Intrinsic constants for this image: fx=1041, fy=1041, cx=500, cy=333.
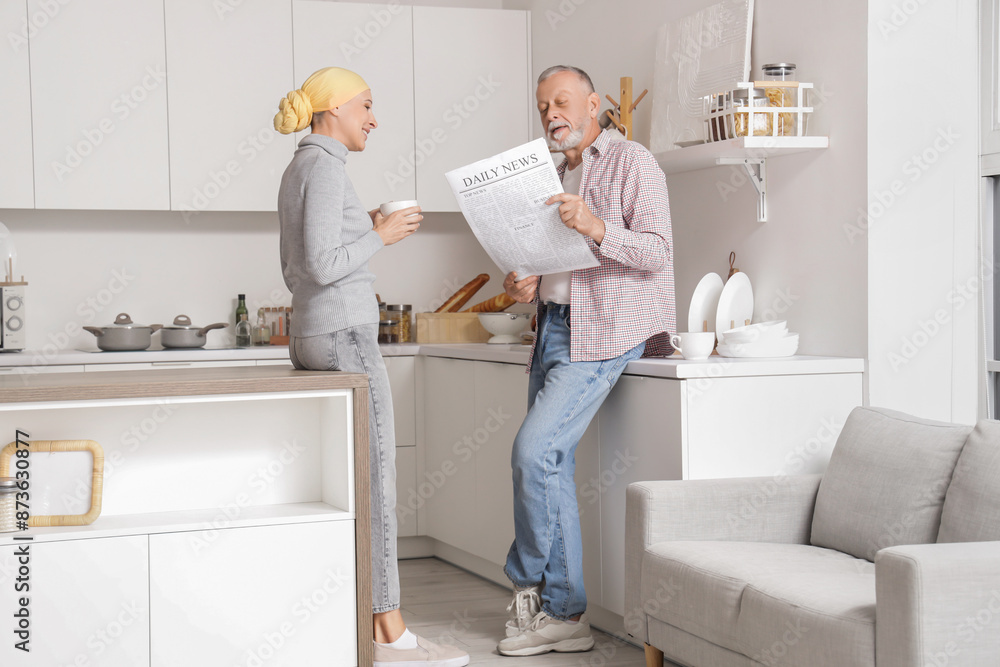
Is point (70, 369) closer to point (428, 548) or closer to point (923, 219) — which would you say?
point (428, 548)

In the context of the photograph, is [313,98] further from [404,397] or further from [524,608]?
Result: [404,397]

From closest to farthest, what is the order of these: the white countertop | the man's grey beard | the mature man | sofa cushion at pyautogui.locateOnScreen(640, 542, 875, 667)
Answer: sofa cushion at pyautogui.locateOnScreen(640, 542, 875, 667) → the white countertop → the mature man → the man's grey beard

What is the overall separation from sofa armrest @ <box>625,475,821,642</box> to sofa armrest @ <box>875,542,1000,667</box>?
0.72 metres

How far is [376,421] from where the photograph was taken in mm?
2473

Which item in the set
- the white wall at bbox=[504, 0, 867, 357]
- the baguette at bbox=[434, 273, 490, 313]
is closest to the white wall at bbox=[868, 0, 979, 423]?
the white wall at bbox=[504, 0, 867, 357]

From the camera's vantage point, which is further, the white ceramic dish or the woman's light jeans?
the white ceramic dish

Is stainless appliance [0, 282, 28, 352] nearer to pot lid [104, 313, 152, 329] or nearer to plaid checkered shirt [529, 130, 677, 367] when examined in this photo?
pot lid [104, 313, 152, 329]

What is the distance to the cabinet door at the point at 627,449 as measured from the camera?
2654 millimetres

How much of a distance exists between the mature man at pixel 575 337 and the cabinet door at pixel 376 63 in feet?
5.16

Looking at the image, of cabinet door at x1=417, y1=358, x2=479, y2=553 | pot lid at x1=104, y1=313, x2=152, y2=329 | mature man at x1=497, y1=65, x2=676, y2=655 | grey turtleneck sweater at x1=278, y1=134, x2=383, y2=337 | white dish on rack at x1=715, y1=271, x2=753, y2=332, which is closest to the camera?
grey turtleneck sweater at x1=278, y1=134, x2=383, y2=337

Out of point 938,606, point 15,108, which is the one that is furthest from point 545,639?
point 15,108

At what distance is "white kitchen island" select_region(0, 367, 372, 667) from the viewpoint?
2.16m

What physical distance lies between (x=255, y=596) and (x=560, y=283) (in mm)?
1157

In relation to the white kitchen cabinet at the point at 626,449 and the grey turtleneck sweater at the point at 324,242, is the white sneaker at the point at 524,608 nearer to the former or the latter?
the white kitchen cabinet at the point at 626,449
